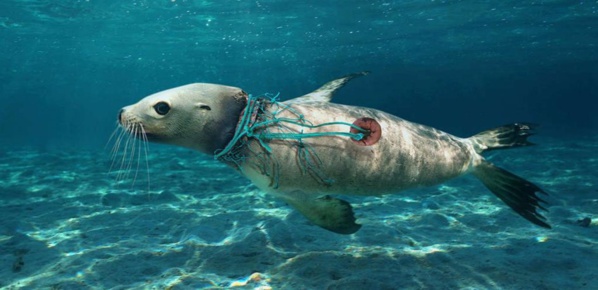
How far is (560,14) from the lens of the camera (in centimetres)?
2052

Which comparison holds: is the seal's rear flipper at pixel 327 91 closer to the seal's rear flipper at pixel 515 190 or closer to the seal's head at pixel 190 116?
the seal's head at pixel 190 116

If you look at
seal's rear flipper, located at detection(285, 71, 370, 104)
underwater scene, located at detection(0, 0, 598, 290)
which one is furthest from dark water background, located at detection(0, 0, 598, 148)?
seal's rear flipper, located at detection(285, 71, 370, 104)

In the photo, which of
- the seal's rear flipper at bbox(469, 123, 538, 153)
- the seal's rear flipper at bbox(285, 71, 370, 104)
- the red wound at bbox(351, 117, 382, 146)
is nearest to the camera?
the red wound at bbox(351, 117, 382, 146)

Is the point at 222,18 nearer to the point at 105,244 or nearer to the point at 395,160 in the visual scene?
the point at 105,244

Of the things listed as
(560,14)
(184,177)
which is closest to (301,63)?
(560,14)

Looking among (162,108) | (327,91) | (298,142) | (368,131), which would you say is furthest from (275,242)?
(162,108)

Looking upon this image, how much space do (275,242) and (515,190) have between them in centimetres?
326

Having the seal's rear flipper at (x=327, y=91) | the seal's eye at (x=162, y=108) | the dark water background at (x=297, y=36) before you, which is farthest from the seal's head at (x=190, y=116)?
the dark water background at (x=297, y=36)

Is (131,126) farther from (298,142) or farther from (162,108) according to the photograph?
(298,142)

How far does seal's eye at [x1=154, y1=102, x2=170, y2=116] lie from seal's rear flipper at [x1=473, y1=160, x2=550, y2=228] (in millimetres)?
3055

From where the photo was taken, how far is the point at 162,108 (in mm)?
2670

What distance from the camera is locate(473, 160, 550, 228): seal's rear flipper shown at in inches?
136

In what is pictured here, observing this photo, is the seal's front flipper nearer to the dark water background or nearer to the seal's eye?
the seal's eye

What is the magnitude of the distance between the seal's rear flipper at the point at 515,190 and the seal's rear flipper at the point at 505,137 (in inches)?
8.6
